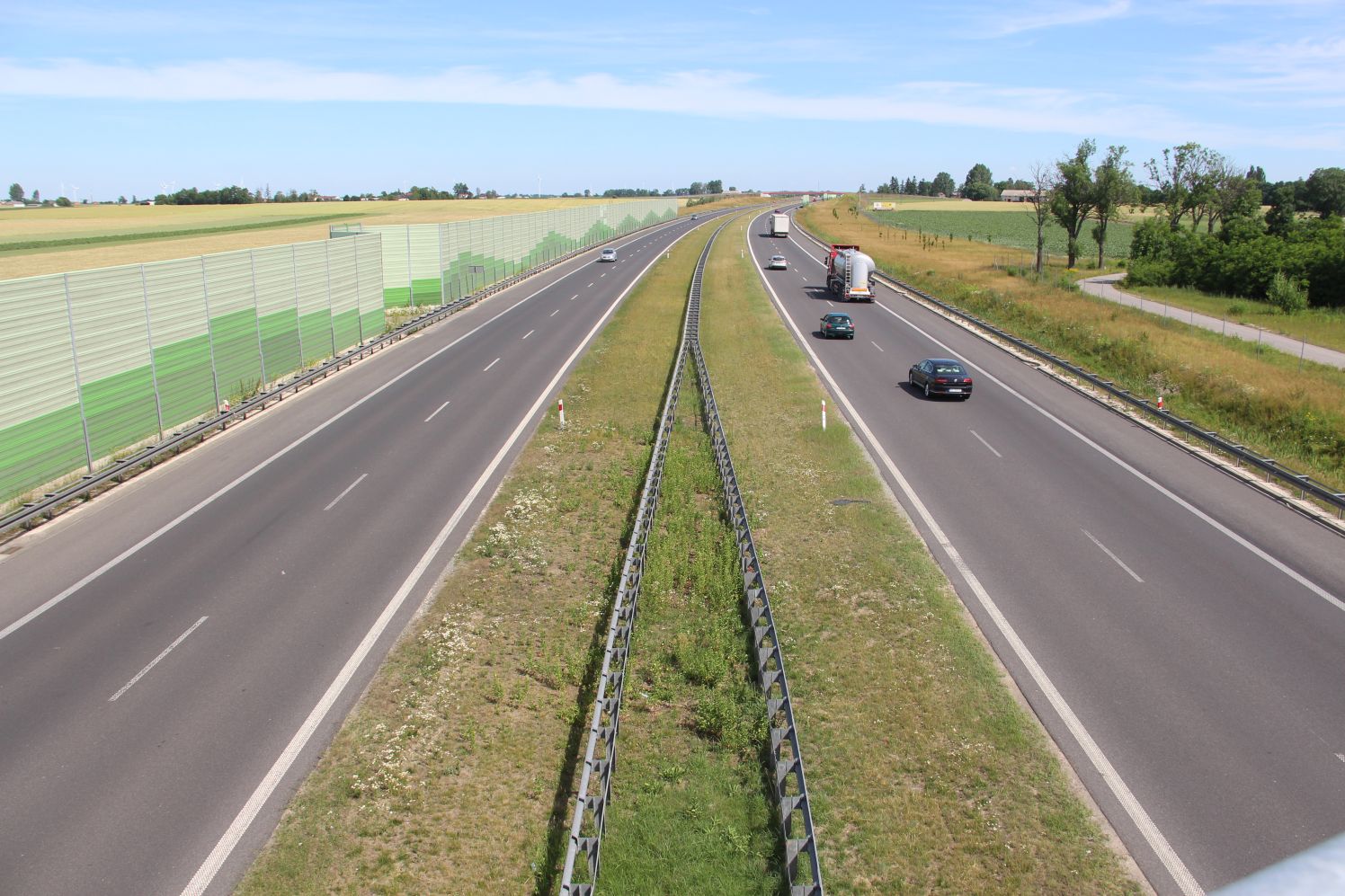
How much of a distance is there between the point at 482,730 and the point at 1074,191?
3002 inches

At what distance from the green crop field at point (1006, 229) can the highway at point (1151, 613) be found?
→ 68.5 m

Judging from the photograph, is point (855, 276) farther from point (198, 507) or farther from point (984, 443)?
point (198, 507)

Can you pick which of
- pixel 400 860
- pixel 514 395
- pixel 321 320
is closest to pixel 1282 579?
pixel 400 860

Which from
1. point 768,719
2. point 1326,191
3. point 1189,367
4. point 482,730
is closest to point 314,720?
point 482,730

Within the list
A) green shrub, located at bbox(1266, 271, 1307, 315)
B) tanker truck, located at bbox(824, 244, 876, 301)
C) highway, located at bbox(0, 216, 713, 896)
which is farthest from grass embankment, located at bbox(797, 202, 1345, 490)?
highway, located at bbox(0, 216, 713, 896)

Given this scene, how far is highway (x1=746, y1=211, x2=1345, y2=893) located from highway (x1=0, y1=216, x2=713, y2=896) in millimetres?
10248

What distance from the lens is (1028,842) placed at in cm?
1045

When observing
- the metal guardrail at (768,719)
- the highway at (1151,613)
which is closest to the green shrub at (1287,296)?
the highway at (1151,613)

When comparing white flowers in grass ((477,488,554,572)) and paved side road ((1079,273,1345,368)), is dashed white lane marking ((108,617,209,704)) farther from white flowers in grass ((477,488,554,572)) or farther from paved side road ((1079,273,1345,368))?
paved side road ((1079,273,1345,368))

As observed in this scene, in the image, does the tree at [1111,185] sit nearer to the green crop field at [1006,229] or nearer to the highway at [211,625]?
the green crop field at [1006,229]

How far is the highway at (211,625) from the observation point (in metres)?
10.6

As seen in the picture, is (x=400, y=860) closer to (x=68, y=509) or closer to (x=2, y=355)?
(x=68, y=509)

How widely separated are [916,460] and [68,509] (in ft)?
68.8

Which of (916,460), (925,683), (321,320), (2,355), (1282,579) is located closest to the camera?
(925,683)
